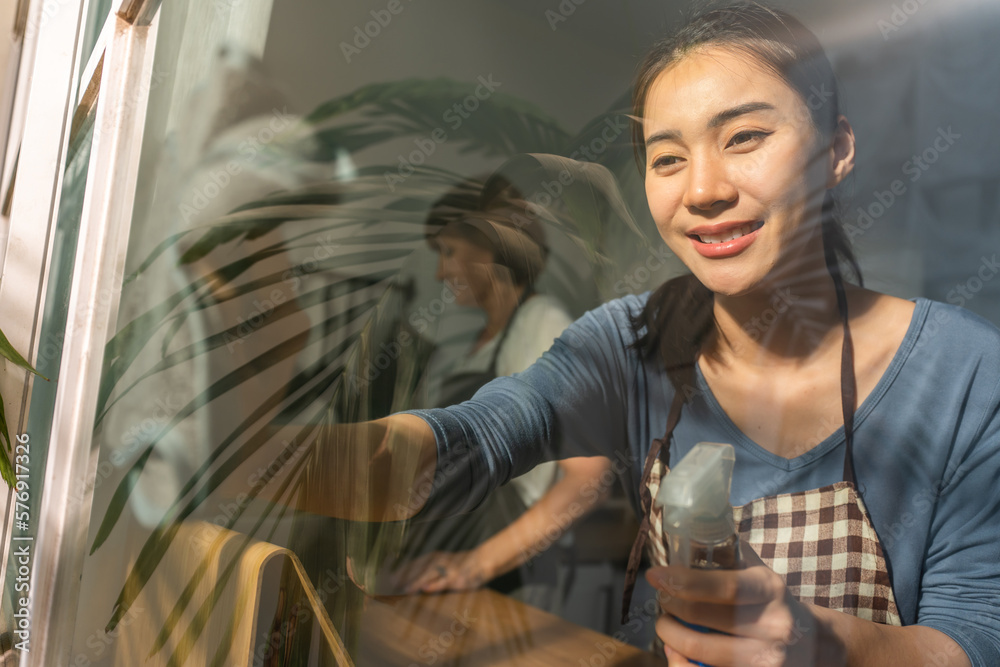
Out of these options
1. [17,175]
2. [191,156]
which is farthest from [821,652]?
[17,175]

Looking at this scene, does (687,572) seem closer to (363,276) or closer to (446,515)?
(446,515)

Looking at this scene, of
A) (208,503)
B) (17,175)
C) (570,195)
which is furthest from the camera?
(17,175)

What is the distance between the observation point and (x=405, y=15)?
1.40 feet

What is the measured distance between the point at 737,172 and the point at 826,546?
0.14 m

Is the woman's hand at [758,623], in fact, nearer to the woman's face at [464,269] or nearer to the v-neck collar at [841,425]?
the v-neck collar at [841,425]

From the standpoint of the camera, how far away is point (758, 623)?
210 millimetres

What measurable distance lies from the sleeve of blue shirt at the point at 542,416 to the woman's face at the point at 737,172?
5 cm

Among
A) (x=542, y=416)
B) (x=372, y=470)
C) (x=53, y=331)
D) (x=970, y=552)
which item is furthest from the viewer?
(x=53, y=331)

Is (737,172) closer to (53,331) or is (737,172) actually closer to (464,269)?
(464,269)

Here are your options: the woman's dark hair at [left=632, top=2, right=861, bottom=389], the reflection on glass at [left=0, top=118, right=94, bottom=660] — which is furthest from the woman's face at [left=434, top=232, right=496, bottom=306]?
the reflection on glass at [left=0, top=118, right=94, bottom=660]

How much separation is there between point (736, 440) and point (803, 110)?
0.12 m

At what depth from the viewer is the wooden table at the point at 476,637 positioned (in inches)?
10.7

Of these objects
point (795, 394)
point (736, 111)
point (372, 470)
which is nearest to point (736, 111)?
point (736, 111)

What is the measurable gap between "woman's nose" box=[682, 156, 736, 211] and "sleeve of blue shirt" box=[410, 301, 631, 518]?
0.20 ft
